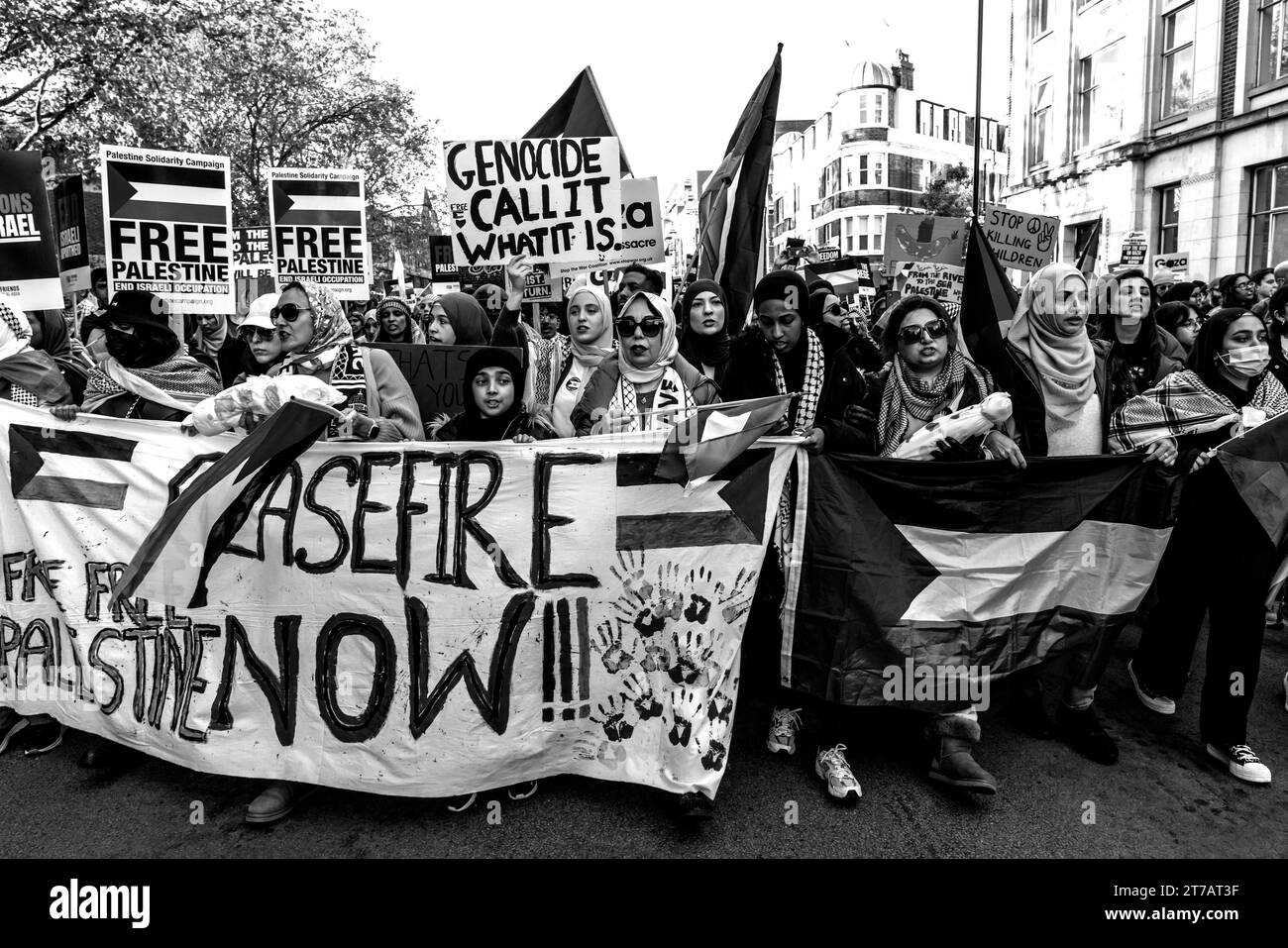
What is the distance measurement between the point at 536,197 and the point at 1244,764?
4.33 metres

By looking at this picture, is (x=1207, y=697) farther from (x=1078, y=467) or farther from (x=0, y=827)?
(x=0, y=827)

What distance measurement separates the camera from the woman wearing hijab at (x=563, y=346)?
174 inches

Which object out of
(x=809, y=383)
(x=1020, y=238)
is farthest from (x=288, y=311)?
(x=1020, y=238)

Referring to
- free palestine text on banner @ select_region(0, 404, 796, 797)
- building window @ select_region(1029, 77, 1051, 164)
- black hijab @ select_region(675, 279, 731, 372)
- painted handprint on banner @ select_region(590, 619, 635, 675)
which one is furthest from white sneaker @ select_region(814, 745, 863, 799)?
building window @ select_region(1029, 77, 1051, 164)

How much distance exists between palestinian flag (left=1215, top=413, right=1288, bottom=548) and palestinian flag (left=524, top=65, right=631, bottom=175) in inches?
160

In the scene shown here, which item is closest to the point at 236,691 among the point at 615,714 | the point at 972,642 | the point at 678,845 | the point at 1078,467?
the point at 615,714

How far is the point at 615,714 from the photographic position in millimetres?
3363

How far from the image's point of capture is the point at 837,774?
341 centimetres

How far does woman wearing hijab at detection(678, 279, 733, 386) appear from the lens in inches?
188

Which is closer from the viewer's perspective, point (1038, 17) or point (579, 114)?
point (579, 114)

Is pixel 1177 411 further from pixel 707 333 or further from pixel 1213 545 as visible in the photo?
pixel 707 333
